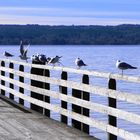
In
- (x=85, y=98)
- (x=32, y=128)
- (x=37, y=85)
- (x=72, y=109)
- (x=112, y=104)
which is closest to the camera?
(x=112, y=104)

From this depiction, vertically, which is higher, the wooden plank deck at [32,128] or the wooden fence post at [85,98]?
the wooden fence post at [85,98]

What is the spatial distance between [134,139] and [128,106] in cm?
1349

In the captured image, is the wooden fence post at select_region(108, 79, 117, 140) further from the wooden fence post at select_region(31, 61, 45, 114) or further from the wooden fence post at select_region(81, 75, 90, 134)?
the wooden fence post at select_region(31, 61, 45, 114)

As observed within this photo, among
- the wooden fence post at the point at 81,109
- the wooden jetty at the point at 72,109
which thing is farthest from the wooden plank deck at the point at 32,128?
the wooden fence post at the point at 81,109

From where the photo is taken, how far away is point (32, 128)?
1232 centimetres

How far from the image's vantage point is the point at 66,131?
12.1 meters

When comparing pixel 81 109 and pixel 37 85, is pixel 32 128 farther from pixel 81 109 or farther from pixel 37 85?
pixel 37 85

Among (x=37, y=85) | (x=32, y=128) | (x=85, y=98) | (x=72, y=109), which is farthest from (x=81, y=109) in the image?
(x=37, y=85)

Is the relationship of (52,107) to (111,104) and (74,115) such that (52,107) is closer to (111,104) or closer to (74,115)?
(74,115)

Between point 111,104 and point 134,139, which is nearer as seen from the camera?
point 134,139

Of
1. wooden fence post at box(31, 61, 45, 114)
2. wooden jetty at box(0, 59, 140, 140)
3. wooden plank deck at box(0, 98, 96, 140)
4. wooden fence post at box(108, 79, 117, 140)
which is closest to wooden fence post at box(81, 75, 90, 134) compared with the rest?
wooden jetty at box(0, 59, 140, 140)

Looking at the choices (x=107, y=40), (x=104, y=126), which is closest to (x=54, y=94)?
(x=104, y=126)

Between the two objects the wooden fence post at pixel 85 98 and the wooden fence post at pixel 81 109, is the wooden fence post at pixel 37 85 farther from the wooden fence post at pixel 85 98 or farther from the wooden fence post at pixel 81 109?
the wooden fence post at pixel 85 98

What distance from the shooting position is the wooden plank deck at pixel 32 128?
11.3 meters
